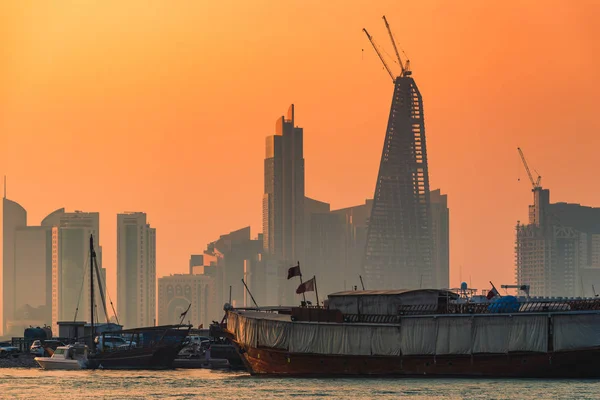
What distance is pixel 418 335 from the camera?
125188mm

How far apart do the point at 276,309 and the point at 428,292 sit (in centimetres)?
2723

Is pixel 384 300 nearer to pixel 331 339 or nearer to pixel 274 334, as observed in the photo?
pixel 331 339

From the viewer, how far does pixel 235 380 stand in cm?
13775

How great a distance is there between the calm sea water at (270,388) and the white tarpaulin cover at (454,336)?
266 cm

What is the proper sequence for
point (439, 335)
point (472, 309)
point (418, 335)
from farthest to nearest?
point (472, 309)
point (418, 335)
point (439, 335)

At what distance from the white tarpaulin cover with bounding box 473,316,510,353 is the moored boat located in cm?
8

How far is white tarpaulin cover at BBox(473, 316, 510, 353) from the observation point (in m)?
122

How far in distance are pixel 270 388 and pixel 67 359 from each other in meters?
49.5

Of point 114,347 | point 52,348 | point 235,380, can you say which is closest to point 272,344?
point 235,380

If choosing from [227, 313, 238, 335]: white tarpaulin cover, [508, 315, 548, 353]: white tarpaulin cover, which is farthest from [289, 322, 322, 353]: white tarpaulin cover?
[508, 315, 548, 353]: white tarpaulin cover

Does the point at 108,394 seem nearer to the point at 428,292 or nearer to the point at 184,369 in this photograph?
the point at 428,292

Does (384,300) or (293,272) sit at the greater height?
(293,272)

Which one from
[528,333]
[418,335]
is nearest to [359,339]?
[418,335]

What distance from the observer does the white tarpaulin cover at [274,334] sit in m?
133
